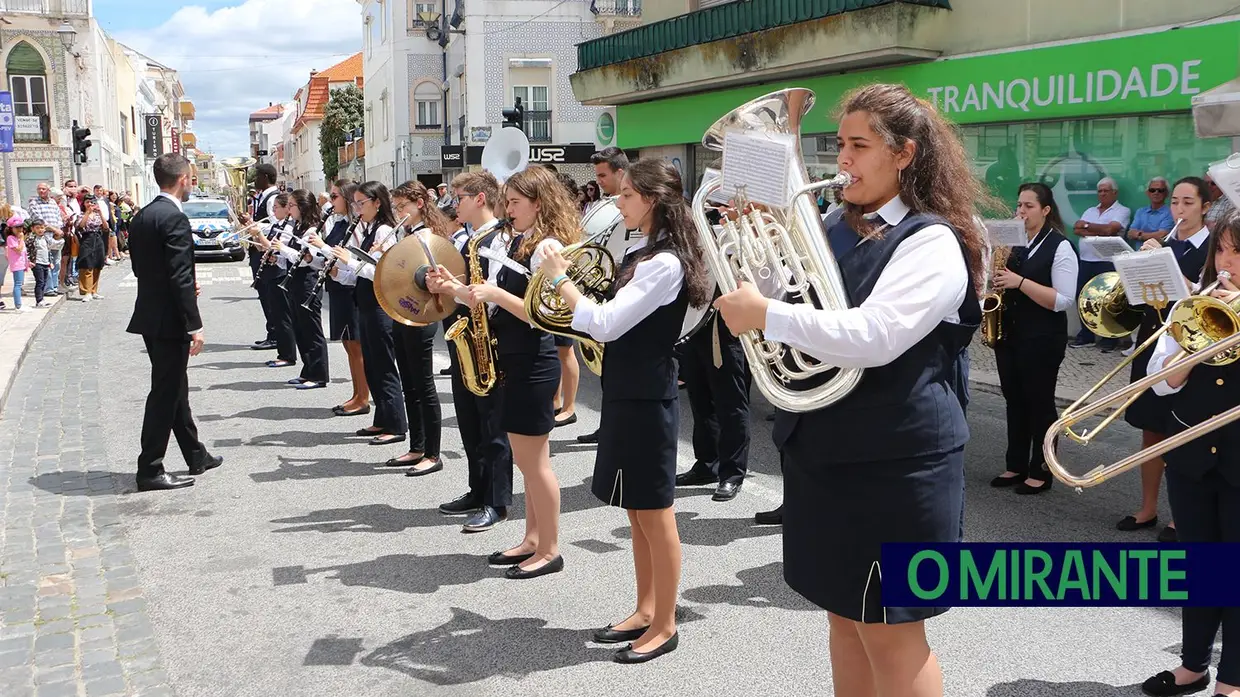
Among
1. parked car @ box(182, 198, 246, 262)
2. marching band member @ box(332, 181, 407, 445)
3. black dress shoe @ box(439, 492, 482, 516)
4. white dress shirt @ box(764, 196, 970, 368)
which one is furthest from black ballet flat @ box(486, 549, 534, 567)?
parked car @ box(182, 198, 246, 262)

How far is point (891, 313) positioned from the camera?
2363 millimetres

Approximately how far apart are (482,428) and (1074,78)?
28.7 ft

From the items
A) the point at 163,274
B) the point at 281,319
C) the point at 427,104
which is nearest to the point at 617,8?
the point at 427,104

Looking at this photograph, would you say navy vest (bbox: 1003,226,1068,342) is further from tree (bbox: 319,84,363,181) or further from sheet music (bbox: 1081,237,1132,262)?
tree (bbox: 319,84,363,181)

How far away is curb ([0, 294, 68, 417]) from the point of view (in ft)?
30.3

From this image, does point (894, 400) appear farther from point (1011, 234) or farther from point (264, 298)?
point (264, 298)

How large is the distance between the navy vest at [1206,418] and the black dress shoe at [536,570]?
8.67ft

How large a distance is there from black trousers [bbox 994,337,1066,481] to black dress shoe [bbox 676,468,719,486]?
1804 millimetres

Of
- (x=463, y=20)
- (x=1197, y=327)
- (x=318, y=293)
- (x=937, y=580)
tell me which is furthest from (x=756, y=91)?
(x=463, y=20)

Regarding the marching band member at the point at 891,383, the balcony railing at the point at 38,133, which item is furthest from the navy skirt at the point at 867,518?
the balcony railing at the point at 38,133

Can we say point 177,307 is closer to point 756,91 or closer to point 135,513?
point 135,513

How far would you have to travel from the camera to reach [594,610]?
4605 mm

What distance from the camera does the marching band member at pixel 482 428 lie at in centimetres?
559

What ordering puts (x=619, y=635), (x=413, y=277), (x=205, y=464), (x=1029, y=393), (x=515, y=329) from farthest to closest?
(x=205, y=464) < (x=1029, y=393) < (x=413, y=277) < (x=515, y=329) < (x=619, y=635)
